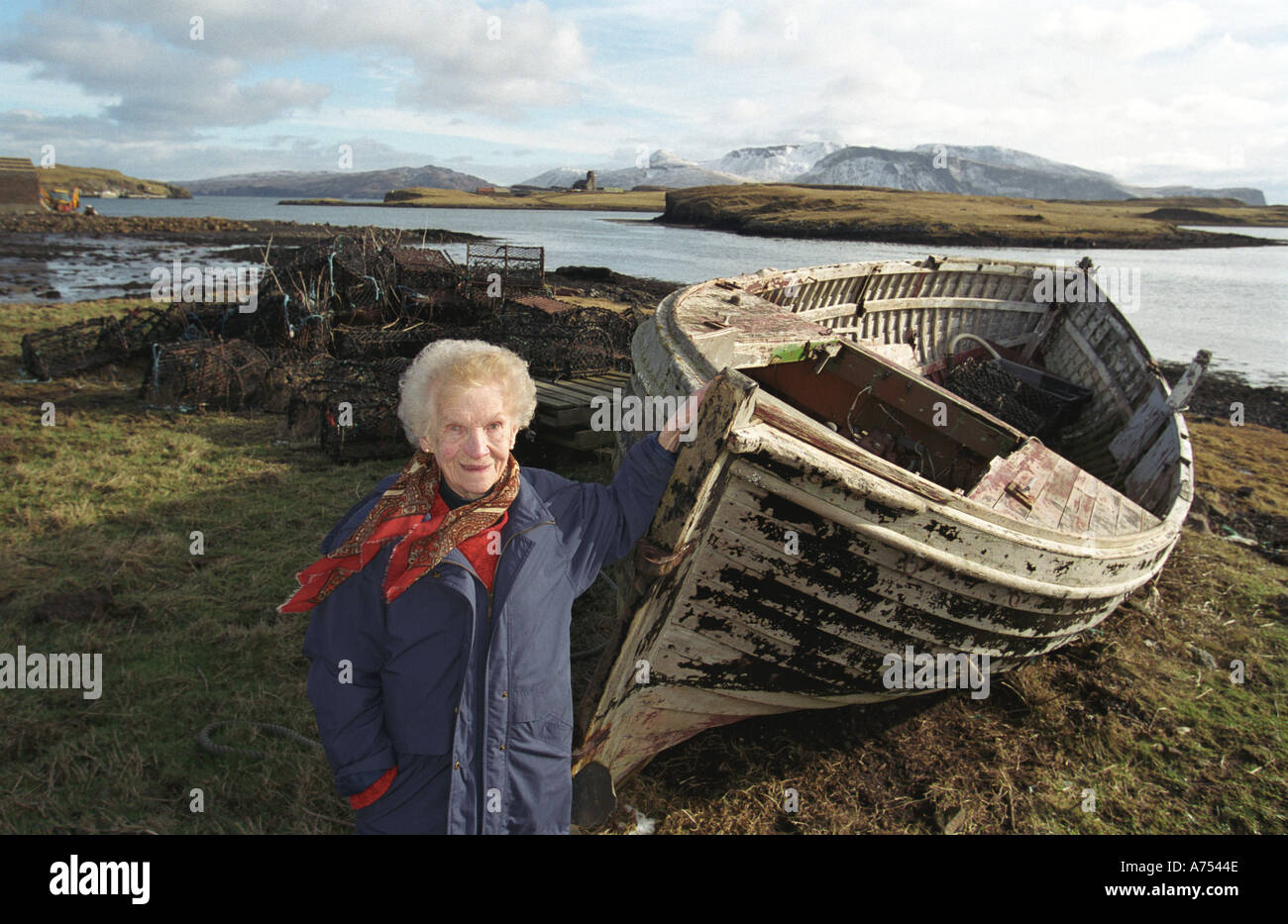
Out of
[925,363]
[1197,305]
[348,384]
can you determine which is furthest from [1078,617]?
[1197,305]

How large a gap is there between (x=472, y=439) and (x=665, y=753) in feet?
9.29

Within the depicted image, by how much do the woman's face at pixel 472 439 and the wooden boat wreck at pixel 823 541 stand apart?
0.83 m

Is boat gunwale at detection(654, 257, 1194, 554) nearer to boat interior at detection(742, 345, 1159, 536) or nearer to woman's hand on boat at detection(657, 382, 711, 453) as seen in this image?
boat interior at detection(742, 345, 1159, 536)

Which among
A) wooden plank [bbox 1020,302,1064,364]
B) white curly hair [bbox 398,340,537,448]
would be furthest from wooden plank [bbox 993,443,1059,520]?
wooden plank [bbox 1020,302,1064,364]

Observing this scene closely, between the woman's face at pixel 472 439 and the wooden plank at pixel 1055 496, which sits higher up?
the woman's face at pixel 472 439

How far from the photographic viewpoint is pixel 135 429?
856 centimetres

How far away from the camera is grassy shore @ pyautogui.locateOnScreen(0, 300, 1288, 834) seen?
3.73m

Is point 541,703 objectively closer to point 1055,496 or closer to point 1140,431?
point 1055,496

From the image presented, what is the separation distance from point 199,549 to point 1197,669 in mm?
7924

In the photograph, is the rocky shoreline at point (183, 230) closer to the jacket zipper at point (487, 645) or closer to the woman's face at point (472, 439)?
the woman's face at point (472, 439)

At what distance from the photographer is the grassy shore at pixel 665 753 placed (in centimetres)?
373

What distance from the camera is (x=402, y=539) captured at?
2008 millimetres

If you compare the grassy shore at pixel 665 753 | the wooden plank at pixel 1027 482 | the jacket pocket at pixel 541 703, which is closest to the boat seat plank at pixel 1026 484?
the wooden plank at pixel 1027 482

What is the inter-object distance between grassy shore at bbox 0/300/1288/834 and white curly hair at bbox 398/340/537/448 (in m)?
2.49
